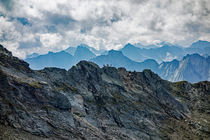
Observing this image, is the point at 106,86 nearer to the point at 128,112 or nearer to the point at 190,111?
the point at 128,112

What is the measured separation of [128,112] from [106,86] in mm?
22817

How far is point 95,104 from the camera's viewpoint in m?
93.3

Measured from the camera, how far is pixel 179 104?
403 ft

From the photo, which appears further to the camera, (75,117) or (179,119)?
(179,119)

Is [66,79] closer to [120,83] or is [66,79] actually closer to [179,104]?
[120,83]

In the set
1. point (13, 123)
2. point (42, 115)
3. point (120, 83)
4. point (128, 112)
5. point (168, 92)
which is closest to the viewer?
point (13, 123)

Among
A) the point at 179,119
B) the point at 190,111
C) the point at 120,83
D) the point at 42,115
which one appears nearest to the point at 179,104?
the point at 190,111

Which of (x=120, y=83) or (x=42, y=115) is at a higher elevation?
(x=120, y=83)

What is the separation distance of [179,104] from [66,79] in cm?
8011

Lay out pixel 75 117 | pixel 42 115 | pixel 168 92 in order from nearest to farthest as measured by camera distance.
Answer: pixel 42 115 < pixel 75 117 < pixel 168 92

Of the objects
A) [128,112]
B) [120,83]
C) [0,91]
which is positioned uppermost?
[120,83]

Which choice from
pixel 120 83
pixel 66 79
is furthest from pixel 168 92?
pixel 66 79

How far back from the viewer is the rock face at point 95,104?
61581 millimetres

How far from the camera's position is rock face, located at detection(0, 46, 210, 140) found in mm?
61581
